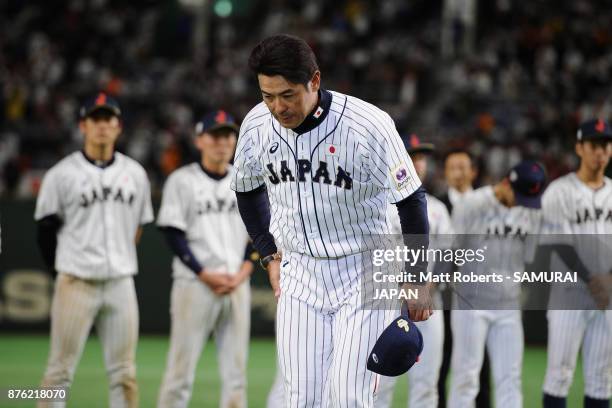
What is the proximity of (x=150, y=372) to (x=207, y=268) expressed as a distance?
3560 mm

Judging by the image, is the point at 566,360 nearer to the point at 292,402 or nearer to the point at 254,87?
the point at 292,402

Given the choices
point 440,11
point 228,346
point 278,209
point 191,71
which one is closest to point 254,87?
point 191,71

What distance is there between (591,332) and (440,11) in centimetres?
1700

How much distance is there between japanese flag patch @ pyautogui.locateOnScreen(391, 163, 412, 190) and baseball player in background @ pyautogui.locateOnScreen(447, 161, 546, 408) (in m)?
2.92

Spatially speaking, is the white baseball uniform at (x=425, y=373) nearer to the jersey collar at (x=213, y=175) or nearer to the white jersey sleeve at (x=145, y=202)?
the jersey collar at (x=213, y=175)

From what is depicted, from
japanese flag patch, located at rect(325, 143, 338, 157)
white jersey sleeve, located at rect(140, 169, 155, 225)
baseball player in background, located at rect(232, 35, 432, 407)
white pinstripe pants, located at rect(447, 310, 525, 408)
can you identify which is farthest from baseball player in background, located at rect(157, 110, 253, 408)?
japanese flag patch, located at rect(325, 143, 338, 157)

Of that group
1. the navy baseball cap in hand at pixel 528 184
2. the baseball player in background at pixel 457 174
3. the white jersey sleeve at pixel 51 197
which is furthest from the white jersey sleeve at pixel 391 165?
the baseball player in background at pixel 457 174

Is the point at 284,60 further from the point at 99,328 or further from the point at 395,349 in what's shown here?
the point at 99,328

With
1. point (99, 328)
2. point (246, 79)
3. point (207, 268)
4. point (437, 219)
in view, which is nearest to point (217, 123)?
point (207, 268)

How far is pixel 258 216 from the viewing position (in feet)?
16.2

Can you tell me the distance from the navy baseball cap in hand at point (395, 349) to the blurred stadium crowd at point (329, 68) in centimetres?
1103

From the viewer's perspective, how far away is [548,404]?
6.99 metres

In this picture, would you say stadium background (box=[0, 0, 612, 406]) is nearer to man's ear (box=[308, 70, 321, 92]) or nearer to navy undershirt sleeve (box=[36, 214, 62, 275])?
navy undershirt sleeve (box=[36, 214, 62, 275])

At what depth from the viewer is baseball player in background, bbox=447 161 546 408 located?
7023mm
